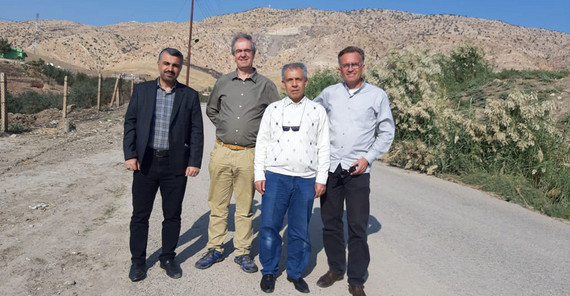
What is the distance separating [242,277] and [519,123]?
698cm

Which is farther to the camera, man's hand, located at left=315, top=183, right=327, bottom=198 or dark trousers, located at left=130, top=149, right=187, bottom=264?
dark trousers, located at left=130, top=149, right=187, bottom=264

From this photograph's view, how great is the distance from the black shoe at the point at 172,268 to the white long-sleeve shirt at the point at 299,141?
1282mm

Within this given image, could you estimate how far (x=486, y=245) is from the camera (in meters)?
5.20

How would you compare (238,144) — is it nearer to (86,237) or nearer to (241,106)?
(241,106)

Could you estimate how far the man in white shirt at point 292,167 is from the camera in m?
3.60

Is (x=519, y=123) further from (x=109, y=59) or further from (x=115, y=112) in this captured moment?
(x=109, y=59)

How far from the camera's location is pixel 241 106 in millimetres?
4137

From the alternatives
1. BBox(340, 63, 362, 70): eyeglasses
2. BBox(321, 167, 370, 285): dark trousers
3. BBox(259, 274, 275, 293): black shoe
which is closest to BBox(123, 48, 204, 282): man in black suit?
BBox(259, 274, 275, 293): black shoe

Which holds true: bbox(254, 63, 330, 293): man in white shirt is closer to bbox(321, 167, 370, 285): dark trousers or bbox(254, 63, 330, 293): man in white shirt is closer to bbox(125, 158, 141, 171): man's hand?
bbox(321, 167, 370, 285): dark trousers

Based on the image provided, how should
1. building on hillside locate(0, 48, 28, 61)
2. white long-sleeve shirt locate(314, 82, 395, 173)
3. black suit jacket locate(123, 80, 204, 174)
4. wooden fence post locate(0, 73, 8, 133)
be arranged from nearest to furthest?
white long-sleeve shirt locate(314, 82, 395, 173), black suit jacket locate(123, 80, 204, 174), wooden fence post locate(0, 73, 8, 133), building on hillside locate(0, 48, 28, 61)

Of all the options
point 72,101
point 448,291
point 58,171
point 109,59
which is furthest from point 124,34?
point 448,291

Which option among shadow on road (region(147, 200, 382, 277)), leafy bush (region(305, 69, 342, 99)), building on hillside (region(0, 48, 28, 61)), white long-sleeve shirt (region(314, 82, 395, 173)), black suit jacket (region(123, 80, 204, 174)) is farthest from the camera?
building on hillside (region(0, 48, 28, 61))

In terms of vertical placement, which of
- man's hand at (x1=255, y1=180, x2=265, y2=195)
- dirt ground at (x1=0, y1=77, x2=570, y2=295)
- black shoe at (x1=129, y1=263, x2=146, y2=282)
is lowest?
dirt ground at (x1=0, y1=77, x2=570, y2=295)

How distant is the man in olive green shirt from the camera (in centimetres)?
411
